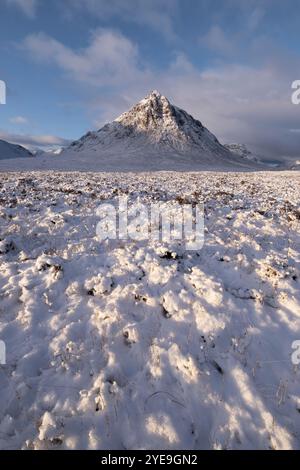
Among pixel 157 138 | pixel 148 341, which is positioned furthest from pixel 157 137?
pixel 148 341

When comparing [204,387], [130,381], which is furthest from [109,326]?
[204,387]

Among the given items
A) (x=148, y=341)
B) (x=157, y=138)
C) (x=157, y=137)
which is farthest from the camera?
(x=157, y=137)

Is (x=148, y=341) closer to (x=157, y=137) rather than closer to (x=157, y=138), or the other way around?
(x=157, y=138)

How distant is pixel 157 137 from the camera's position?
463 feet

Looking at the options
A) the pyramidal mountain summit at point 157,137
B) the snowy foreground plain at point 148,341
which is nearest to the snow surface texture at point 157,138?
the pyramidal mountain summit at point 157,137

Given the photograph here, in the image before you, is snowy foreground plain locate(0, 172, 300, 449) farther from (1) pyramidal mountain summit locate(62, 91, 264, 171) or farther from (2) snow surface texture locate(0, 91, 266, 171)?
(2) snow surface texture locate(0, 91, 266, 171)

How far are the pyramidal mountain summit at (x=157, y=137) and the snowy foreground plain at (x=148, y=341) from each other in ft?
358

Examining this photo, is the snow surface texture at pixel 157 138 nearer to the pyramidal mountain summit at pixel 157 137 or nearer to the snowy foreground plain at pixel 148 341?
the pyramidal mountain summit at pixel 157 137

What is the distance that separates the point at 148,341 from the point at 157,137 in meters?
143

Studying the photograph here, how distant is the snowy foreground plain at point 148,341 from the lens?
473 cm

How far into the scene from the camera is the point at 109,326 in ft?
21.8

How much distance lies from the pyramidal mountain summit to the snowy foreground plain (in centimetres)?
10914

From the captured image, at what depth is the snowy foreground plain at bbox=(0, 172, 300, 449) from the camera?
4.73 meters
